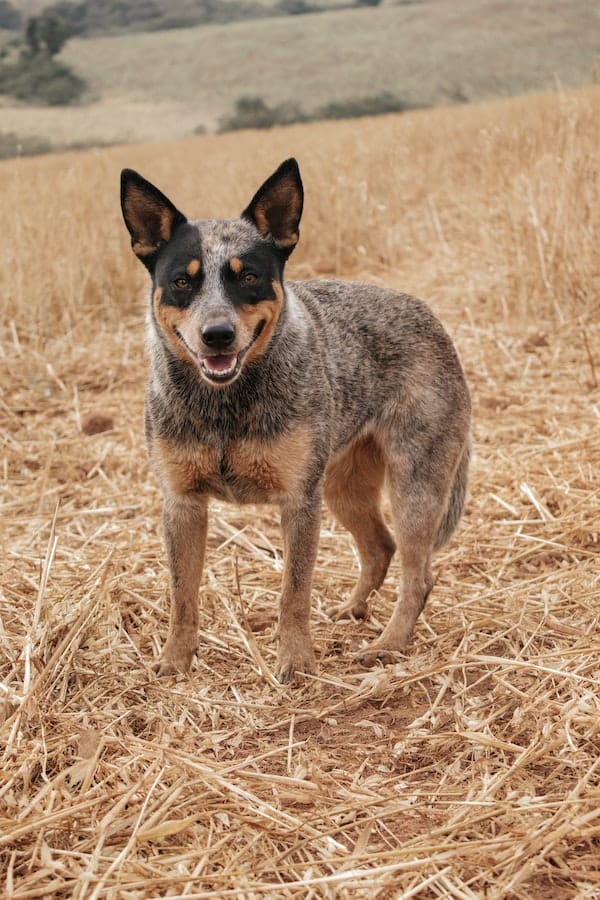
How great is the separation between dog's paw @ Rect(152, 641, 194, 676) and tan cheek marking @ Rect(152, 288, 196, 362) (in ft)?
3.57

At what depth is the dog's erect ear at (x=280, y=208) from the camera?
3.55 meters

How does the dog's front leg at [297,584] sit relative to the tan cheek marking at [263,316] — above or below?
below

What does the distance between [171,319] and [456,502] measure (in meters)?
1.56

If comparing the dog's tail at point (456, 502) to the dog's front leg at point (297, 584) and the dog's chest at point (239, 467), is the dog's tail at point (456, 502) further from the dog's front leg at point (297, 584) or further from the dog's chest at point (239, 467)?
the dog's chest at point (239, 467)

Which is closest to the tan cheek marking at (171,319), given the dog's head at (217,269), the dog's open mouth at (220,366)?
the dog's head at (217,269)

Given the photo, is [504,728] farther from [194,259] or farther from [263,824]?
[194,259]

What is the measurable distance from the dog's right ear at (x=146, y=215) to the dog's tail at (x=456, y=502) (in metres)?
1.57

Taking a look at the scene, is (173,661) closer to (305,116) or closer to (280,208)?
(280,208)

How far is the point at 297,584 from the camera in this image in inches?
144

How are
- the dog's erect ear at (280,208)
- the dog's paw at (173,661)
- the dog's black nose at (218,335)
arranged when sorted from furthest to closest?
the dog's paw at (173,661)
the dog's erect ear at (280,208)
the dog's black nose at (218,335)

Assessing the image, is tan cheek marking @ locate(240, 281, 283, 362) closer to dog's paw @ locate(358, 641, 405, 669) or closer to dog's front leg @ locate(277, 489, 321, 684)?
dog's front leg @ locate(277, 489, 321, 684)

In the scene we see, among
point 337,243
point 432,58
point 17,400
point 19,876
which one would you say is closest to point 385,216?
point 337,243

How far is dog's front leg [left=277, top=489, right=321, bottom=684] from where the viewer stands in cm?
360

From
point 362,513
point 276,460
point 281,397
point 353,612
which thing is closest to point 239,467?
point 276,460
